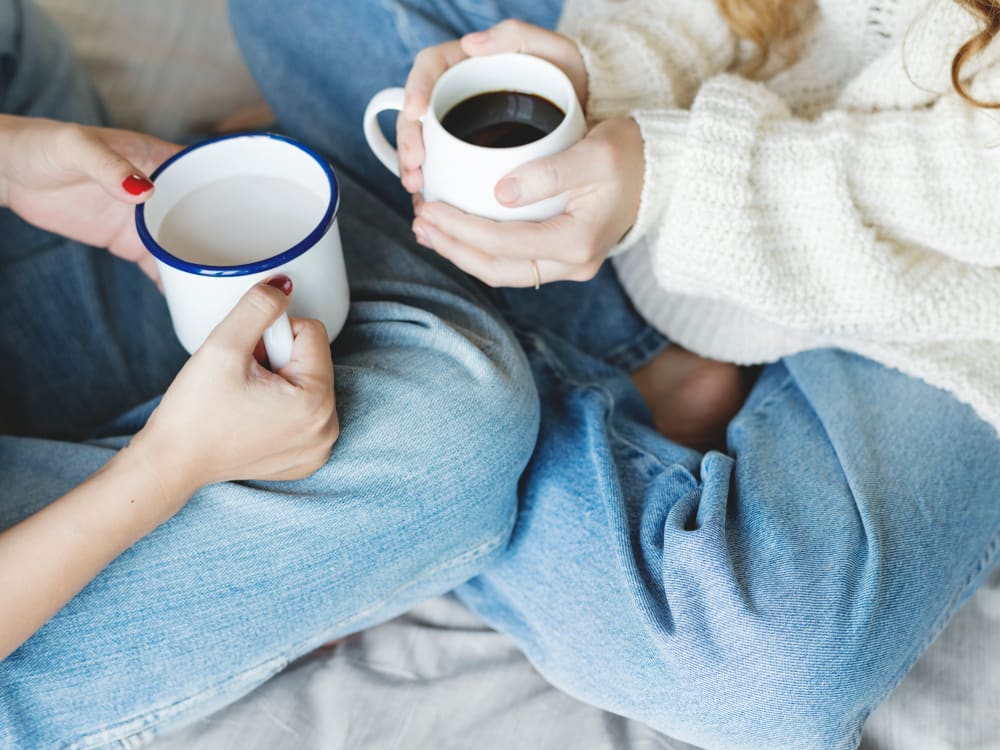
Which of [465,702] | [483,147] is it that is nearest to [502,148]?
[483,147]

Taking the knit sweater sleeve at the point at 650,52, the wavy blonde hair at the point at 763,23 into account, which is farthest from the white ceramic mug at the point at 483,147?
the wavy blonde hair at the point at 763,23

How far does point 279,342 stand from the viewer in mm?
603

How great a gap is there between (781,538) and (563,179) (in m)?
0.31

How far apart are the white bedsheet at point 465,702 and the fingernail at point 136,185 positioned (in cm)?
43

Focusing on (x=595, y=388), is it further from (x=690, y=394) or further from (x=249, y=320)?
(x=249, y=320)

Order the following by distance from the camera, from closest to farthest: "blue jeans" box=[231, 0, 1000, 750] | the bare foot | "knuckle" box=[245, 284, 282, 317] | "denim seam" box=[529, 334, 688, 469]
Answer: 1. "knuckle" box=[245, 284, 282, 317]
2. "blue jeans" box=[231, 0, 1000, 750]
3. "denim seam" box=[529, 334, 688, 469]
4. the bare foot

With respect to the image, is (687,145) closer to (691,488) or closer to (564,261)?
(564,261)

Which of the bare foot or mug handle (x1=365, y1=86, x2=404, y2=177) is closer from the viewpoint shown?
mug handle (x1=365, y1=86, x2=404, y2=177)

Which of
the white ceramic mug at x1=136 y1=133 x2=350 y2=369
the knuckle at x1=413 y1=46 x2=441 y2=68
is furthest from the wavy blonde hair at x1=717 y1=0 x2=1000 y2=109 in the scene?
the white ceramic mug at x1=136 y1=133 x2=350 y2=369

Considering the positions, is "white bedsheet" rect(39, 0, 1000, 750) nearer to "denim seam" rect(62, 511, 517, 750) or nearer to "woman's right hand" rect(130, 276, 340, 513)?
"denim seam" rect(62, 511, 517, 750)

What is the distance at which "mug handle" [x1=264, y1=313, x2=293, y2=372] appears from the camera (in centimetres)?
59

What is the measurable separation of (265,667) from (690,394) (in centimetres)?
47

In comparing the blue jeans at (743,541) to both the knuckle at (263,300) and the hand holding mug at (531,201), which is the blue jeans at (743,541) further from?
the knuckle at (263,300)

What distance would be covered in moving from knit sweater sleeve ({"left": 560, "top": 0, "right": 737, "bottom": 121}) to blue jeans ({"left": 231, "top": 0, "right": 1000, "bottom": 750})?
0.43ft
